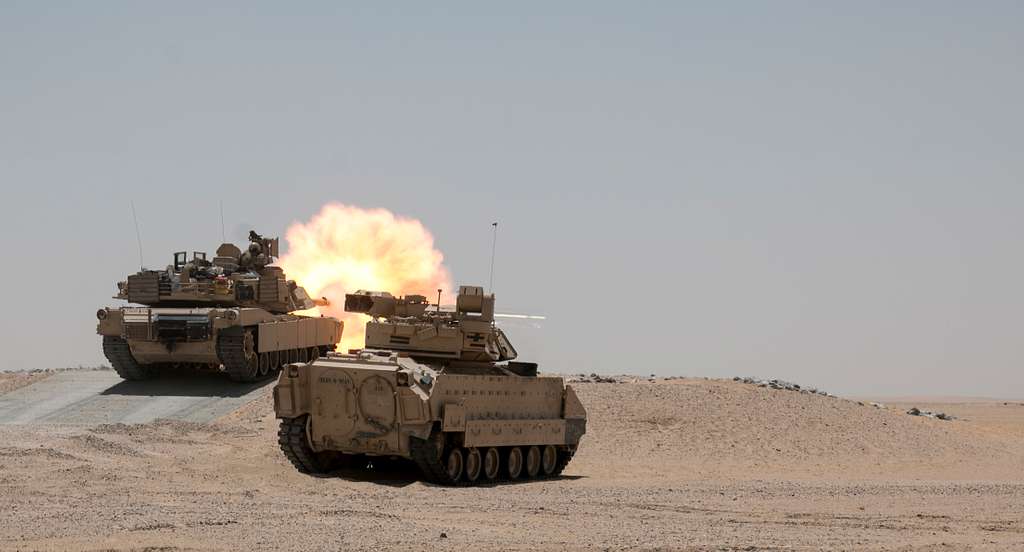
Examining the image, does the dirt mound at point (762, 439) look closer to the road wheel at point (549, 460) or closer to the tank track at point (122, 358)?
the road wheel at point (549, 460)

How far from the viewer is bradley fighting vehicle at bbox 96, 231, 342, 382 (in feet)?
125

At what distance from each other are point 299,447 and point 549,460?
4960 millimetres

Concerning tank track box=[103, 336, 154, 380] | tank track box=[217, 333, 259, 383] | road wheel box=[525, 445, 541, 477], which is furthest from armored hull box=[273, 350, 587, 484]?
tank track box=[103, 336, 154, 380]

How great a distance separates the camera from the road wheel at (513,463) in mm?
26016

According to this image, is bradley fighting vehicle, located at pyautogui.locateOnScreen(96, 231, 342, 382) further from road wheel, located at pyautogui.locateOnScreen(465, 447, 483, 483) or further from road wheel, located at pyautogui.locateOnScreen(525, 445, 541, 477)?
road wheel, located at pyautogui.locateOnScreen(465, 447, 483, 483)

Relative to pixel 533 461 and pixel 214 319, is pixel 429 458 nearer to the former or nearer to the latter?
pixel 533 461

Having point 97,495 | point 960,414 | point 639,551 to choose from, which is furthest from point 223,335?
point 960,414

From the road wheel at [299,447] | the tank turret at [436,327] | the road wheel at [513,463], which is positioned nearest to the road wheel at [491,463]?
the road wheel at [513,463]

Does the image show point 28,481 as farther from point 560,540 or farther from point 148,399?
point 148,399

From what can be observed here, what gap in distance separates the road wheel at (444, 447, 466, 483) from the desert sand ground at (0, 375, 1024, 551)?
0.58m

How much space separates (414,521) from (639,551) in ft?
11.1

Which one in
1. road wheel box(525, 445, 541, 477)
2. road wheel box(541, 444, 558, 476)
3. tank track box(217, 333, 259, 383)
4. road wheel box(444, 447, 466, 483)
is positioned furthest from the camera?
tank track box(217, 333, 259, 383)

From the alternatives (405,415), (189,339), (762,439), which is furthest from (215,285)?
(405,415)

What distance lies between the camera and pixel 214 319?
124 feet
